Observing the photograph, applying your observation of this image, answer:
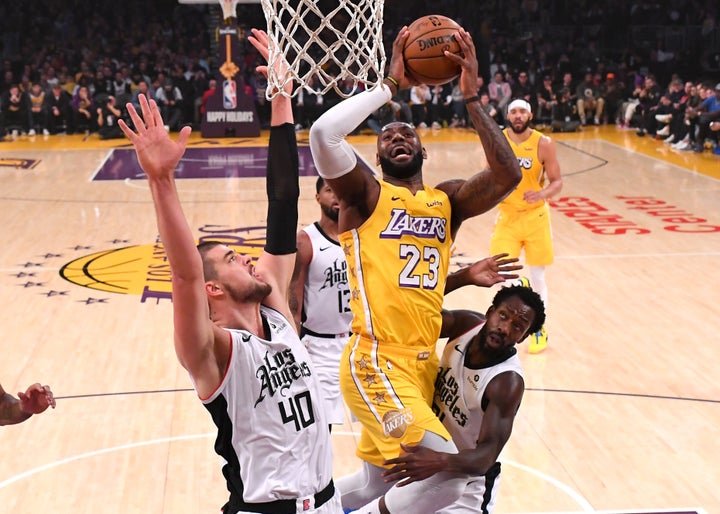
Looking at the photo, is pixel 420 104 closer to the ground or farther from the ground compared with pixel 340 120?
closer to the ground

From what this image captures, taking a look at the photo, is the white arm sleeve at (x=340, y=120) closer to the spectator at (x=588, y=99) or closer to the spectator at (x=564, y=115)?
the spectator at (x=564, y=115)

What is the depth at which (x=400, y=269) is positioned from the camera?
4461 mm

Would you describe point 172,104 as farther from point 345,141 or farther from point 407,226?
point 345,141

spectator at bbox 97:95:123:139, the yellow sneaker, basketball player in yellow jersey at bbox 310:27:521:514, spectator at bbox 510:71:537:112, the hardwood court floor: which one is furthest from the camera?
spectator at bbox 510:71:537:112

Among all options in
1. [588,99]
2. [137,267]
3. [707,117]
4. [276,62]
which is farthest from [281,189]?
[588,99]

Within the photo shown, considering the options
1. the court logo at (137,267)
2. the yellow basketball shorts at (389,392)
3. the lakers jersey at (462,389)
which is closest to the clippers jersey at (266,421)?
the yellow basketball shorts at (389,392)

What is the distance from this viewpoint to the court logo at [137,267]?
993cm

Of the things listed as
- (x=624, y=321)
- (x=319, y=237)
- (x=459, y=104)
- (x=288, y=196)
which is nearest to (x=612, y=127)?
(x=459, y=104)

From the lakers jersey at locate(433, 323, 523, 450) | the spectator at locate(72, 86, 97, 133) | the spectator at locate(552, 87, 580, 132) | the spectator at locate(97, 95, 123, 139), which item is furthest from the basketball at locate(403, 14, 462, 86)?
the spectator at locate(72, 86, 97, 133)

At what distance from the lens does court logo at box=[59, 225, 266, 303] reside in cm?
993

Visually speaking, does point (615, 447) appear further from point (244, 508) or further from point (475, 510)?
point (244, 508)

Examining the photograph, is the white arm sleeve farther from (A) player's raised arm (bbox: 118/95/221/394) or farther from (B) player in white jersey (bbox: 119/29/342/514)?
(A) player's raised arm (bbox: 118/95/221/394)

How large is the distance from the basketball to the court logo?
228 inches

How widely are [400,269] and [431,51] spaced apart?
3.18ft
